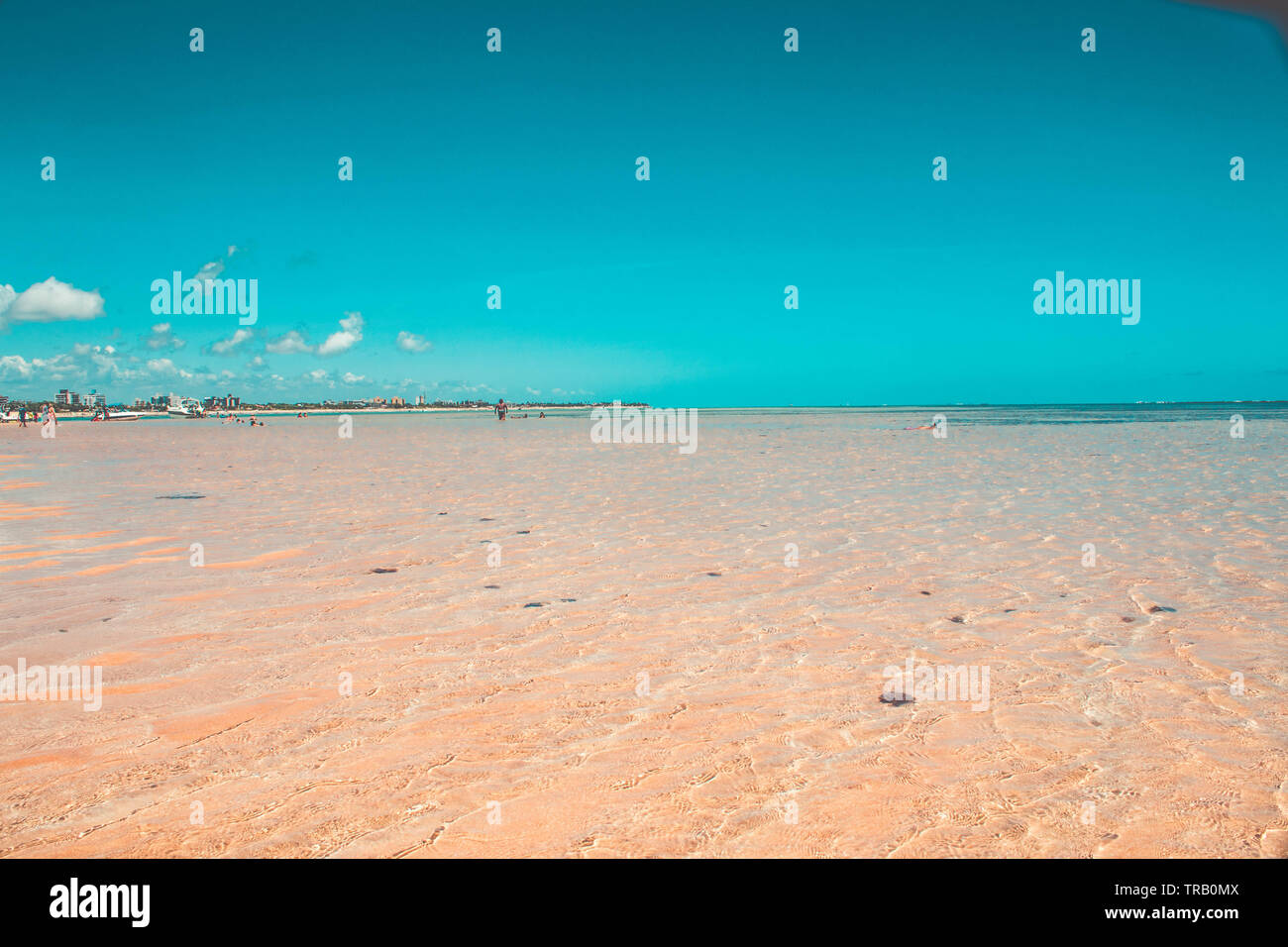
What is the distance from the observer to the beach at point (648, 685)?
269 cm

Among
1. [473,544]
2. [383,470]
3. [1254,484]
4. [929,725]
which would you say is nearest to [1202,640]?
[929,725]

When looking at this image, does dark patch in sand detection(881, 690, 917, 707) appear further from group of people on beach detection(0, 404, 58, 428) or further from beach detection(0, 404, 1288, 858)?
group of people on beach detection(0, 404, 58, 428)

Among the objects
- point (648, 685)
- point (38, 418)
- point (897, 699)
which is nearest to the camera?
point (897, 699)

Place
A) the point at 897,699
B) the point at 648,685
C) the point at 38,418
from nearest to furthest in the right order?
the point at 897,699 → the point at 648,685 → the point at 38,418

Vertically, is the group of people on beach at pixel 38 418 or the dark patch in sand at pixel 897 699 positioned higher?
the group of people on beach at pixel 38 418

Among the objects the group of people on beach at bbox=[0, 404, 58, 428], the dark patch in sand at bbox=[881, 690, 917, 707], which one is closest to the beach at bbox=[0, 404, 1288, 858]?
the dark patch in sand at bbox=[881, 690, 917, 707]

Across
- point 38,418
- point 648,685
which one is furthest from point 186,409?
point 648,685

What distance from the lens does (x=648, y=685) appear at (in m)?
Result: 4.10

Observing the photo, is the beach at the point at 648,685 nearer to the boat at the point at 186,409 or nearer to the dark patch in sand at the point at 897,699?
the dark patch in sand at the point at 897,699

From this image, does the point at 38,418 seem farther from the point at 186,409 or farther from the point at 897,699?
the point at 897,699

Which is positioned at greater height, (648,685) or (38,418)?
(38,418)

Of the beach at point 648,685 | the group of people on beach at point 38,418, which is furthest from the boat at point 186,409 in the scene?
the beach at point 648,685

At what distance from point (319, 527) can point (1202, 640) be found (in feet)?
28.4

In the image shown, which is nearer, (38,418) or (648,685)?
(648,685)
